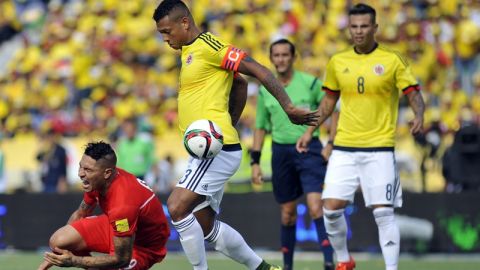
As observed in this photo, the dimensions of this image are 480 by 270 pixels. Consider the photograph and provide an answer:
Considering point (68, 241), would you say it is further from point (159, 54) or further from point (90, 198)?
point (159, 54)

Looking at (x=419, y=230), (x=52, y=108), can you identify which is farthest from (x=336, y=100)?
(x=52, y=108)

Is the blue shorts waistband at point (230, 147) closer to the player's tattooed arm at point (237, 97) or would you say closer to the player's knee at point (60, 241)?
the player's tattooed arm at point (237, 97)

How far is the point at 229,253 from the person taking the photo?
A: 27.6 feet

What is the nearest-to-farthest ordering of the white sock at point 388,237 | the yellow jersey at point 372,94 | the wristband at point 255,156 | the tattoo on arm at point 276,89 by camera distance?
1. the tattoo on arm at point 276,89
2. the white sock at point 388,237
3. the yellow jersey at point 372,94
4. the wristband at point 255,156

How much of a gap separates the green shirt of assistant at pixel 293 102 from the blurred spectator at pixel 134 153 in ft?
19.9

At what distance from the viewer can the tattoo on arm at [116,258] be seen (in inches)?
306

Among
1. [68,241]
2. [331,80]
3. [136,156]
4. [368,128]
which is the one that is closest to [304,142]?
[331,80]

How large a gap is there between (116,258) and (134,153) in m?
9.43

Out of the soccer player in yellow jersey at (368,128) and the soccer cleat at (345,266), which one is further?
the soccer cleat at (345,266)

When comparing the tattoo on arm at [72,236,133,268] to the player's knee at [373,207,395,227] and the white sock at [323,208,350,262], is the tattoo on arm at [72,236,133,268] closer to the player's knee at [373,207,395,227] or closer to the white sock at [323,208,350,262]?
the white sock at [323,208,350,262]

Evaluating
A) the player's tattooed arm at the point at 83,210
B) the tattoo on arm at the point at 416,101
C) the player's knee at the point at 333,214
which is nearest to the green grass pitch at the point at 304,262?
the player's knee at the point at 333,214

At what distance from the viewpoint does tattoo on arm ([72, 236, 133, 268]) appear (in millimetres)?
7766

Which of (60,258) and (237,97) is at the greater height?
(237,97)

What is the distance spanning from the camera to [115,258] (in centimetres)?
780
